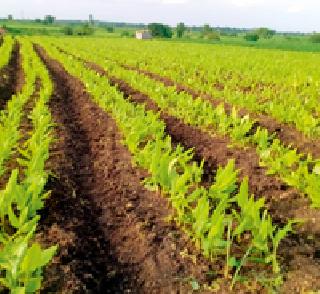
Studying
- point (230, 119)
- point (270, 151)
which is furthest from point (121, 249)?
point (230, 119)

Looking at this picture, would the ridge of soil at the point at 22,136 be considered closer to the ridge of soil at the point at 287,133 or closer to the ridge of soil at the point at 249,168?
the ridge of soil at the point at 249,168

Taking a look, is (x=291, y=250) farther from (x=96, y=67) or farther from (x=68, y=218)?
(x=96, y=67)

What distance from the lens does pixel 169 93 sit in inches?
470

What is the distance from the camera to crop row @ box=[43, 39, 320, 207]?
5754 mm

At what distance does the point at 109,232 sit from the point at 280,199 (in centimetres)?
213

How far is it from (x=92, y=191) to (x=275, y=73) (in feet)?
53.3

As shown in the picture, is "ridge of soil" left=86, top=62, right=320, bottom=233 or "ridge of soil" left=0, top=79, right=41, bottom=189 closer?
"ridge of soil" left=86, top=62, right=320, bottom=233

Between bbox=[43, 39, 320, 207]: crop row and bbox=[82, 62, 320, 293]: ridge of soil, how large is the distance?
0.46ft

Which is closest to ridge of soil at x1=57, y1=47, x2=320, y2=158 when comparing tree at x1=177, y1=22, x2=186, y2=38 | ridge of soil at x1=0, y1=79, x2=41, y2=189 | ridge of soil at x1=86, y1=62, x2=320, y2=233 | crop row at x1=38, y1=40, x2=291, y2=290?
ridge of soil at x1=86, y1=62, x2=320, y2=233

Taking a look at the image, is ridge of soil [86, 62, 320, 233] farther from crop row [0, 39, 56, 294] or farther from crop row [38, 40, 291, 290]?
crop row [0, 39, 56, 294]

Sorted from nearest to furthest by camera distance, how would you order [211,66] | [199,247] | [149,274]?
[149,274], [199,247], [211,66]

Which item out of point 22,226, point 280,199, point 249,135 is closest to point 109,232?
point 22,226

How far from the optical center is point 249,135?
8.31m

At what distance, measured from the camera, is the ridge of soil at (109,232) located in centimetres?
389
